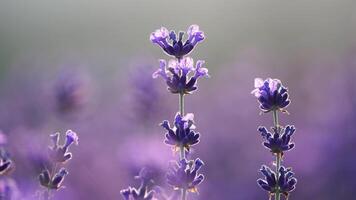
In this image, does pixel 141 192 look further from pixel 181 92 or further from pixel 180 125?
pixel 181 92

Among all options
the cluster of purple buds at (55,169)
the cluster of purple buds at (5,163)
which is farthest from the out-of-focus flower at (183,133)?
the cluster of purple buds at (5,163)

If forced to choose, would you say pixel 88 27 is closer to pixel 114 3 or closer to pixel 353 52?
pixel 114 3

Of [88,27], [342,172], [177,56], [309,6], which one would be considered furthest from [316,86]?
[88,27]

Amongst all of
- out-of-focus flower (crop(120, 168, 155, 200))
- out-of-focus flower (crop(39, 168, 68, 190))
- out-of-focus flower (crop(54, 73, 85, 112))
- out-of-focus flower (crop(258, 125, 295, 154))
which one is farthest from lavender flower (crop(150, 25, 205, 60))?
out-of-focus flower (crop(54, 73, 85, 112))

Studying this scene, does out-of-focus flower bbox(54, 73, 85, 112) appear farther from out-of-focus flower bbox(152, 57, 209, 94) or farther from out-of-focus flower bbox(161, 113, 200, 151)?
out-of-focus flower bbox(161, 113, 200, 151)

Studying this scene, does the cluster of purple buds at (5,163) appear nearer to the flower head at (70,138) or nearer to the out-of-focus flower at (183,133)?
the flower head at (70,138)

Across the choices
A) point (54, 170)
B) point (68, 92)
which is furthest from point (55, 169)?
point (68, 92)
